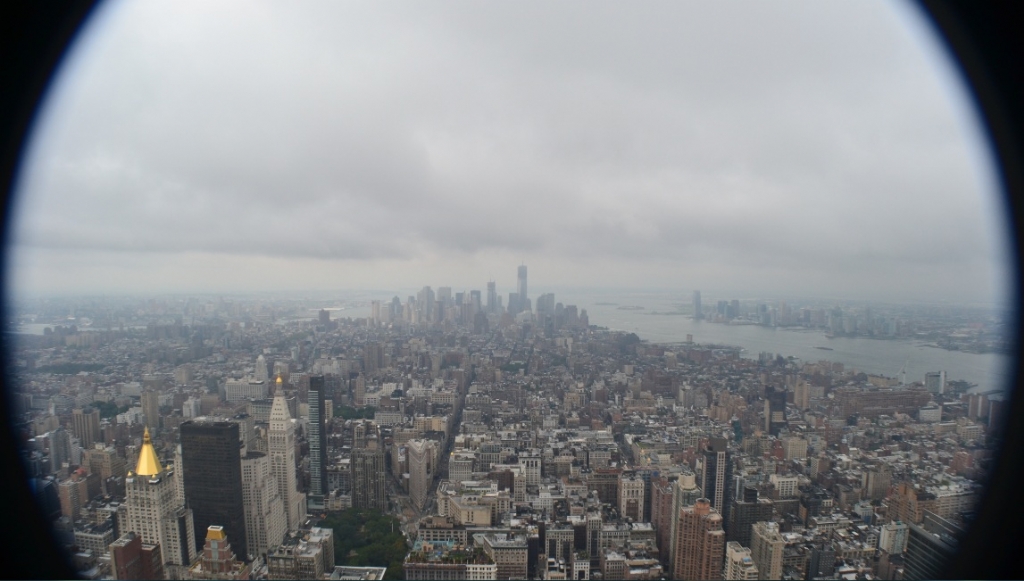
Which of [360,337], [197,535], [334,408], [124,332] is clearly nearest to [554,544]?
[197,535]

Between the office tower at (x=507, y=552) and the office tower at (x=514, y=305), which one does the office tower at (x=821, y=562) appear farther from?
the office tower at (x=514, y=305)

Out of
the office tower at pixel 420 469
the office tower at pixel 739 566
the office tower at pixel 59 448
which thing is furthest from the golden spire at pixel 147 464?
the office tower at pixel 739 566

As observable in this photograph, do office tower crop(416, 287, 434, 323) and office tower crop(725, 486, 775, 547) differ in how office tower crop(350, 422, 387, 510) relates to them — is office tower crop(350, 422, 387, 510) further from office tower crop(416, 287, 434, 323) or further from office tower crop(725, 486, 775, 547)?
office tower crop(416, 287, 434, 323)

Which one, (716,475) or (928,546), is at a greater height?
(928,546)

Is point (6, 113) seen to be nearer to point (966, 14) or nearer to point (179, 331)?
point (966, 14)

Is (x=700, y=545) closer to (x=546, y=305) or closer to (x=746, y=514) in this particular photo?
(x=746, y=514)

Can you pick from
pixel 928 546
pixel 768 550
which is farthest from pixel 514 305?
pixel 928 546
